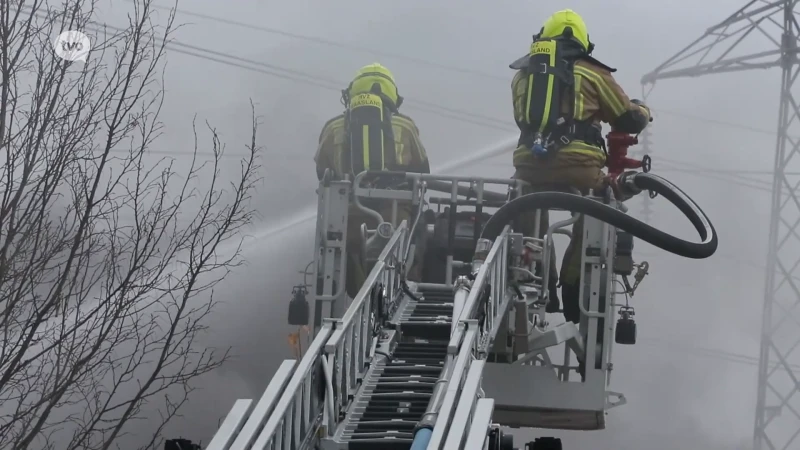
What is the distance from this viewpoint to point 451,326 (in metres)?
7.22

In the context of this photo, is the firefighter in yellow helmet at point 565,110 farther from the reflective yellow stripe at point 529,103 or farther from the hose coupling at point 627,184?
the hose coupling at point 627,184

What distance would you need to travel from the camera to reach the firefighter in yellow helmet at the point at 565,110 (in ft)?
30.3

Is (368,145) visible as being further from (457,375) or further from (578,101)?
(457,375)

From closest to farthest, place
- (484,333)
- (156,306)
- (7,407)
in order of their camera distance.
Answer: (484,333) < (7,407) < (156,306)

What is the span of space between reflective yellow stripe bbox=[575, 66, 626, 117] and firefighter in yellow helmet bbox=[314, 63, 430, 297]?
183 centimetres

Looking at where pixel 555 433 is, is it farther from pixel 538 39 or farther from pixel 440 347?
pixel 440 347

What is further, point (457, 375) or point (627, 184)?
point (627, 184)

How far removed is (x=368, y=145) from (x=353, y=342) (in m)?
3.99

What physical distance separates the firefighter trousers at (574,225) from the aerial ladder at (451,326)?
0.41ft

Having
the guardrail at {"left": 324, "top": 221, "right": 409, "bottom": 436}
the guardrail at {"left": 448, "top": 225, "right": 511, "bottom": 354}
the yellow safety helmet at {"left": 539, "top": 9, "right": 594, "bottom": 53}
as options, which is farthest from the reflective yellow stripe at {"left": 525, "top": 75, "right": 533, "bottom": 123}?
the guardrail at {"left": 324, "top": 221, "right": 409, "bottom": 436}

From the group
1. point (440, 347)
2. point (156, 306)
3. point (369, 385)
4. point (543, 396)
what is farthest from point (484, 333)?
point (156, 306)

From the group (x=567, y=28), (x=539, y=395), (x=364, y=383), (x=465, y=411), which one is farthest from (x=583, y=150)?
(x=465, y=411)

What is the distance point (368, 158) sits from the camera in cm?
1034

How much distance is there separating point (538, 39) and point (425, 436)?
16.3ft
